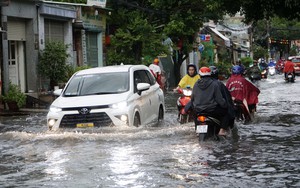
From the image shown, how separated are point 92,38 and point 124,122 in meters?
20.6

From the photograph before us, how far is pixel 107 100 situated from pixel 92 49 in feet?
66.1

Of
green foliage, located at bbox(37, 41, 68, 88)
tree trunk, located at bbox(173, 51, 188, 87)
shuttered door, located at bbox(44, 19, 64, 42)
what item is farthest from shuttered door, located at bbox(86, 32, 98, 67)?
tree trunk, located at bbox(173, 51, 188, 87)

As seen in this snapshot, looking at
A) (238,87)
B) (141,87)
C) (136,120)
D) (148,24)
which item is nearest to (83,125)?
(136,120)

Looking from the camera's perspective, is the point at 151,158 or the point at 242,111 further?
the point at 242,111

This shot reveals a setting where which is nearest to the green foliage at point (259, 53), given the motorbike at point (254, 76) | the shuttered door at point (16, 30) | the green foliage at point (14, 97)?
the motorbike at point (254, 76)

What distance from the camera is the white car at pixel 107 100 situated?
13.1 metres

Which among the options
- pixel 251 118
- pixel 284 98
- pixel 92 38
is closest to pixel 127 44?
pixel 92 38

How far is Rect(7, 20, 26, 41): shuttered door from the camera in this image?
2470 cm

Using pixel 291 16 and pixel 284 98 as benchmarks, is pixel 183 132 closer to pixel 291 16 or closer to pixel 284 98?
pixel 291 16

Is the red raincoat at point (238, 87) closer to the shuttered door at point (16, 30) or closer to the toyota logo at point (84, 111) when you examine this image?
the toyota logo at point (84, 111)

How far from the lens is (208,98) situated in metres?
11.7

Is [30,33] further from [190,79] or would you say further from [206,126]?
[206,126]

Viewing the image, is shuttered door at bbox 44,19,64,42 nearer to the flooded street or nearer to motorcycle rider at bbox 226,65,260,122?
the flooded street

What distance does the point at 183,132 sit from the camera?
537 inches
